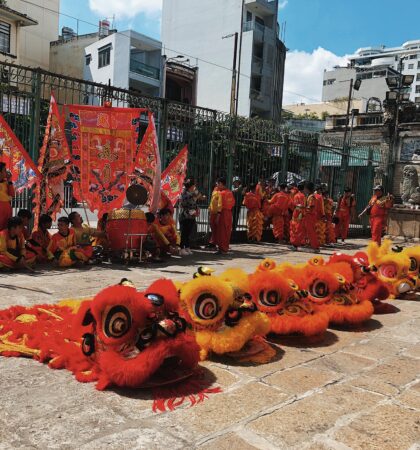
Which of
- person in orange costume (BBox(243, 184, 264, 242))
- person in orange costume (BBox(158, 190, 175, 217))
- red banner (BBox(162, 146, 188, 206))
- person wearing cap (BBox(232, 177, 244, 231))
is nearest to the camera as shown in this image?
person in orange costume (BBox(158, 190, 175, 217))

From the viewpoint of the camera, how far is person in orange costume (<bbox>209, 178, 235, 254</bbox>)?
9.81m

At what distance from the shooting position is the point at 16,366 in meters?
3.41

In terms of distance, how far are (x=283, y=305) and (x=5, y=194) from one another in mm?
4751

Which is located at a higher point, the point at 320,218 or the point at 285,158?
the point at 285,158

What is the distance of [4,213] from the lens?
717cm

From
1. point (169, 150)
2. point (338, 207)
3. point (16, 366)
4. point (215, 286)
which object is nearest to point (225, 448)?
point (215, 286)

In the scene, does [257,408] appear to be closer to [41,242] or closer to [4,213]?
[41,242]

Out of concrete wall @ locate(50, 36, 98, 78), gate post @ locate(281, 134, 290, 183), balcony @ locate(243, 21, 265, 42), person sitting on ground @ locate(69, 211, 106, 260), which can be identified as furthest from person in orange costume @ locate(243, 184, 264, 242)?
balcony @ locate(243, 21, 265, 42)

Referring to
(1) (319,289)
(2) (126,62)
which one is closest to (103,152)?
(1) (319,289)

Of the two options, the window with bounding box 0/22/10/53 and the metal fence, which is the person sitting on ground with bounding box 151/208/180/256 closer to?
the metal fence

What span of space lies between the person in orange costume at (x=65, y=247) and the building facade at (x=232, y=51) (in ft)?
102

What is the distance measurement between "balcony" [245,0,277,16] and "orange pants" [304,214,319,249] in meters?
30.2

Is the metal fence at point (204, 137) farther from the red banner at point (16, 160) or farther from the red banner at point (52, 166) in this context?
the red banner at point (16, 160)

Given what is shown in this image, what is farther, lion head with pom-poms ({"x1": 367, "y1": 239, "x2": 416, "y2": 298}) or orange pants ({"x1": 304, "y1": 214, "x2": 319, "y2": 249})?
orange pants ({"x1": 304, "y1": 214, "x2": 319, "y2": 249})
